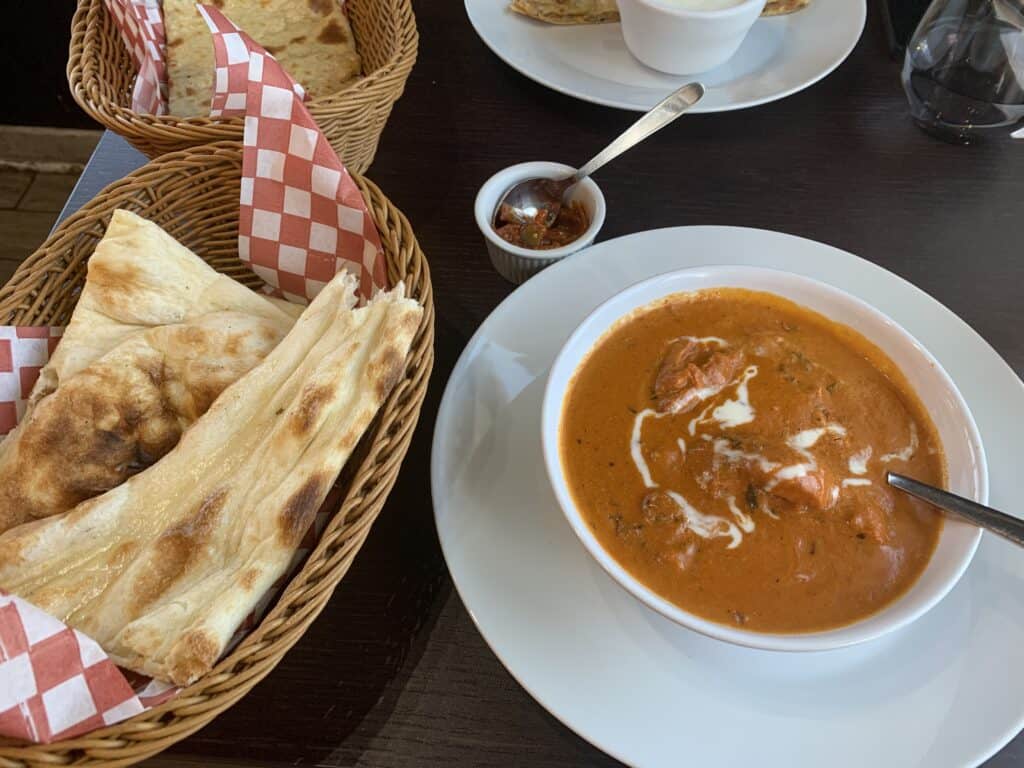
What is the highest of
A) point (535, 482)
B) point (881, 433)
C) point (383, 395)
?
point (383, 395)

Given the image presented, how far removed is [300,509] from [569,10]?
191 cm

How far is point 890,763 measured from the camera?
1202 mm

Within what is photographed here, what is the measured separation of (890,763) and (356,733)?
87cm

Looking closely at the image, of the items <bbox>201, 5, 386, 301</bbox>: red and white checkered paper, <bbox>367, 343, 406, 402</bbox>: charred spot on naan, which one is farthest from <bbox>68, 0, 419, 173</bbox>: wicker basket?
<bbox>367, 343, 406, 402</bbox>: charred spot on naan

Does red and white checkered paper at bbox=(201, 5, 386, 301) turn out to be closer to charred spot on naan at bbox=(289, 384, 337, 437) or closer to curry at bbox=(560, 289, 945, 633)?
charred spot on naan at bbox=(289, 384, 337, 437)

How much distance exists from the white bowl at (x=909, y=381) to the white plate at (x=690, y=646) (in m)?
0.14

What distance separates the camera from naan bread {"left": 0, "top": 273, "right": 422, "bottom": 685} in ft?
3.93

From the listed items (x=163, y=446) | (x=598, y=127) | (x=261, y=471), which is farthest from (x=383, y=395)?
(x=598, y=127)

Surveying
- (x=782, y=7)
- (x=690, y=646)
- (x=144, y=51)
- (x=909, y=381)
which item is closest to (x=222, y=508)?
(x=690, y=646)

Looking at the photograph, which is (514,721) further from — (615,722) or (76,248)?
(76,248)

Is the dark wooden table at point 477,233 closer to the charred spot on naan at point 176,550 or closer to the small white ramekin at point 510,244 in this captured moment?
the small white ramekin at point 510,244

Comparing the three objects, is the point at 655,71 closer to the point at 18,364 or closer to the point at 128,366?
the point at 128,366

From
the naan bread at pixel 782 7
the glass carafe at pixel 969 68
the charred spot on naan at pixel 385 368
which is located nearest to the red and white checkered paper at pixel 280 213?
the charred spot on naan at pixel 385 368

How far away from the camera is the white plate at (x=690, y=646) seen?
4.00 ft
